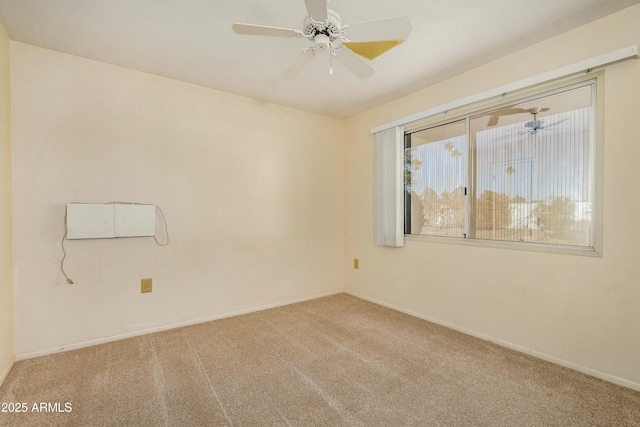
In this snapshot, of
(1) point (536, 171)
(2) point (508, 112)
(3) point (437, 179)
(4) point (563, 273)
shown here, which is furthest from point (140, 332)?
(2) point (508, 112)

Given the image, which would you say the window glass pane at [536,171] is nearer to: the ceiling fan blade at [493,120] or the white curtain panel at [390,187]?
the ceiling fan blade at [493,120]

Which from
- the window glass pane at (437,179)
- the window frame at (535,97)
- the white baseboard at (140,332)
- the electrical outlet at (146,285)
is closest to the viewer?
the window frame at (535,97)

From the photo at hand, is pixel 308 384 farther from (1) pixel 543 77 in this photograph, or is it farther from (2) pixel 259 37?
(1) pixel 543 77

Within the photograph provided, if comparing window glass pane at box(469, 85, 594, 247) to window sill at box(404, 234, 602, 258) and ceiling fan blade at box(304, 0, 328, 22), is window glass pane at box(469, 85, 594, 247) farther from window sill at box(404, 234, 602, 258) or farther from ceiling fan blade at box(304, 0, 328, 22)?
ceiling fan blade at box(304, 0, 328, 22)

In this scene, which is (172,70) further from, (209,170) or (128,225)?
(128,225)

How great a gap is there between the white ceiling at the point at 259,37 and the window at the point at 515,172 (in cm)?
51

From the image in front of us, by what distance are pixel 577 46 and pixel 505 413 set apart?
242cm

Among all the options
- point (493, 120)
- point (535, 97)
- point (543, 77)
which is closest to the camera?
point (543, 77)

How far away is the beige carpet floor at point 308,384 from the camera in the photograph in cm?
159

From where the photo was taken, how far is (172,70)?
2.65m

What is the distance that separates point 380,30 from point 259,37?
0.98 metres

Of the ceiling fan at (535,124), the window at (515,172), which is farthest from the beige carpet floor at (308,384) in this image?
the ceiling fan at (535,124)

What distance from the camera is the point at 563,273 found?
2.13 meters

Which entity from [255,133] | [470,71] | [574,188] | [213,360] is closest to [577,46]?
Result: [470,71]
